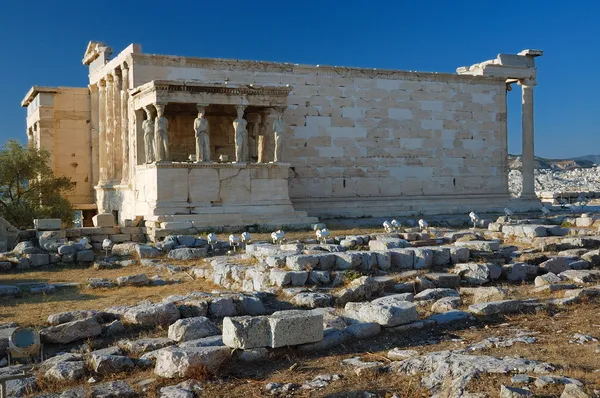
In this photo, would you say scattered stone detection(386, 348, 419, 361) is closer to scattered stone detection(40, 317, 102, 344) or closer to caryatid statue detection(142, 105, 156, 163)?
scattered stone detection(40, 317, 102, 344)

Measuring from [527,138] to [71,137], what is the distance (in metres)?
16.5

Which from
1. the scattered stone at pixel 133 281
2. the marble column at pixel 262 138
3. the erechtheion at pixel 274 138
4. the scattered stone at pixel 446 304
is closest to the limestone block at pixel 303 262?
the scattered stone at pixel 446 304

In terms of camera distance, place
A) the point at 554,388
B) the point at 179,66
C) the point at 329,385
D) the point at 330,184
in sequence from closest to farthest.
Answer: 1. the point at 554,388
2. the point at 329,385
3. the point at 179,66
4. the point at 330,184

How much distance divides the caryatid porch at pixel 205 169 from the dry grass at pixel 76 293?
3.38 metres

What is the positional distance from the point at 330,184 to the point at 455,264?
1025 centimetres

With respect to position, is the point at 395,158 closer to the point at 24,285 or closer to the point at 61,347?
the point at 24,285

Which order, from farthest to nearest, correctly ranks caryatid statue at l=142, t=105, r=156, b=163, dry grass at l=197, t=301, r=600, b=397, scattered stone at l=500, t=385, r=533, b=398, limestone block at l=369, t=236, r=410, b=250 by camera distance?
caryatid statue at l=142, t=105, r=156, b=163 < limestone block at l=369, t=236, r=410, b=250 < dry grass at l=197, t=301, r=600, b=397 < scattered stone at l=500, t=385, r=533, b=398

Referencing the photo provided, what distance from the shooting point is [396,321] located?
23.8ft

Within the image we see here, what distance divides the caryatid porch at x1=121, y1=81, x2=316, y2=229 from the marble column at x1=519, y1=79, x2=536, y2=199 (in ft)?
34.0

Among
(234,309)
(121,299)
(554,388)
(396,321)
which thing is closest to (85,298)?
(121,299)

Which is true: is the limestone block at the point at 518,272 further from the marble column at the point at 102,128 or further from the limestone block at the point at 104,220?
the marble column at the point at 102,128

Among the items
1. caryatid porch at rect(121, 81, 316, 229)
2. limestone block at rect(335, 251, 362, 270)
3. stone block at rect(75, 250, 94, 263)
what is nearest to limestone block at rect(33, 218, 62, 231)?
stone block at rect(75, 250, 94, 263)

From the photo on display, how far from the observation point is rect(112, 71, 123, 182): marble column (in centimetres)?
2084

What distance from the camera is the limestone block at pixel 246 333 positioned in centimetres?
627
